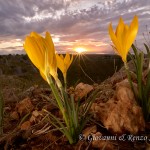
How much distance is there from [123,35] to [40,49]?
24.5 inches

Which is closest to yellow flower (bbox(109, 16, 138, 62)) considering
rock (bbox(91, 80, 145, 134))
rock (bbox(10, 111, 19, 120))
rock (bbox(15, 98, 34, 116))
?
rock (bbox(91, 80, 145, 134))

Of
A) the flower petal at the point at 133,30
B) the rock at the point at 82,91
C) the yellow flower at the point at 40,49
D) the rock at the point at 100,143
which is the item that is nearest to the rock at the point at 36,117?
the rock at the point at 82,91

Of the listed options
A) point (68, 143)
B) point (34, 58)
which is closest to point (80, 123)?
point (68, 143)

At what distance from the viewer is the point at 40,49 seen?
5.74ft

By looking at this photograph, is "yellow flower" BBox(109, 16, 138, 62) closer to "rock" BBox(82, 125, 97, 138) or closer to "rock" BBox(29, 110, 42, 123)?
"rock" BBox(82, 125, 97, 138)

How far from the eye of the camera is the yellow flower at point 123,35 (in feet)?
6.35

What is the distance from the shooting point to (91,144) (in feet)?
6.52

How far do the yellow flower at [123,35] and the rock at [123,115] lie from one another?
0.38m

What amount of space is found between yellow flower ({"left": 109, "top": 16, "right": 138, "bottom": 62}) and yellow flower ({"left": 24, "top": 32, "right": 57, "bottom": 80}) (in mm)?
478

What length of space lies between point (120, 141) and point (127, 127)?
4.8 inches

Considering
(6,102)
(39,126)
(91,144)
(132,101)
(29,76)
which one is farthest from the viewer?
(29,76)

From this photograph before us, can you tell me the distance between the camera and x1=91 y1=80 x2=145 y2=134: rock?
2070 mm

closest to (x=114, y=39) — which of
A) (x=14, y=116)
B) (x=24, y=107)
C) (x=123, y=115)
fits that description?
(x=123, y=115)

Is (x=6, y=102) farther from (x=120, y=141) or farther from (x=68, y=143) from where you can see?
(x=120, y=141)
